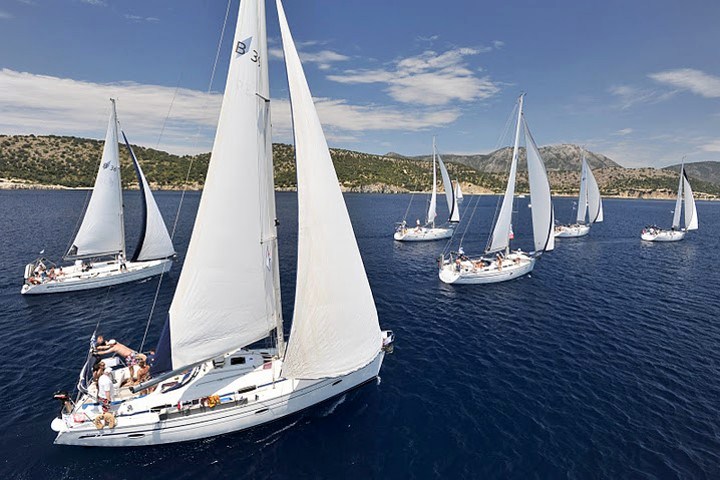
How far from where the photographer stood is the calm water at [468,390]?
14.5 m

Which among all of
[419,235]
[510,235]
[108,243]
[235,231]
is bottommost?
[419,235]

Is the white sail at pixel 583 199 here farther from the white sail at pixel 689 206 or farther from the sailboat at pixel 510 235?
the sailboat at pixel 510 235

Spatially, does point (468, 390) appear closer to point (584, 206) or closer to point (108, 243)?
point (108, 243)

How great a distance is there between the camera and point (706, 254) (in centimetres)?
5781

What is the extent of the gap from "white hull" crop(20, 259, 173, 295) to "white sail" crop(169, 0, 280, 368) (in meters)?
18.1

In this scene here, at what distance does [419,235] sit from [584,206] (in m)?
42.2

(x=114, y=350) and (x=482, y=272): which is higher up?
(x=114, y=350)

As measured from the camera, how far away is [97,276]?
34.2 meters

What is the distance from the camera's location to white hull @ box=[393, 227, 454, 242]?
2424 inches

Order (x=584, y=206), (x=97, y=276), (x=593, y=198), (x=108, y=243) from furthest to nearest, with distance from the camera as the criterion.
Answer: (x=593, y=198)
(x=584, y=206)
(x=108, y=243)
(x=97, y=276)

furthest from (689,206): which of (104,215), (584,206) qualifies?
(104,215)

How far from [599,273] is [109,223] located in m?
57.5

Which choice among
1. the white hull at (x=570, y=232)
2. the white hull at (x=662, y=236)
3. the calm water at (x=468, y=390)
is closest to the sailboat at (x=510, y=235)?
the calm water at (x=468, y=390)

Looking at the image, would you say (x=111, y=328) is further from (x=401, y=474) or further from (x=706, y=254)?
(x=706, y=254)
